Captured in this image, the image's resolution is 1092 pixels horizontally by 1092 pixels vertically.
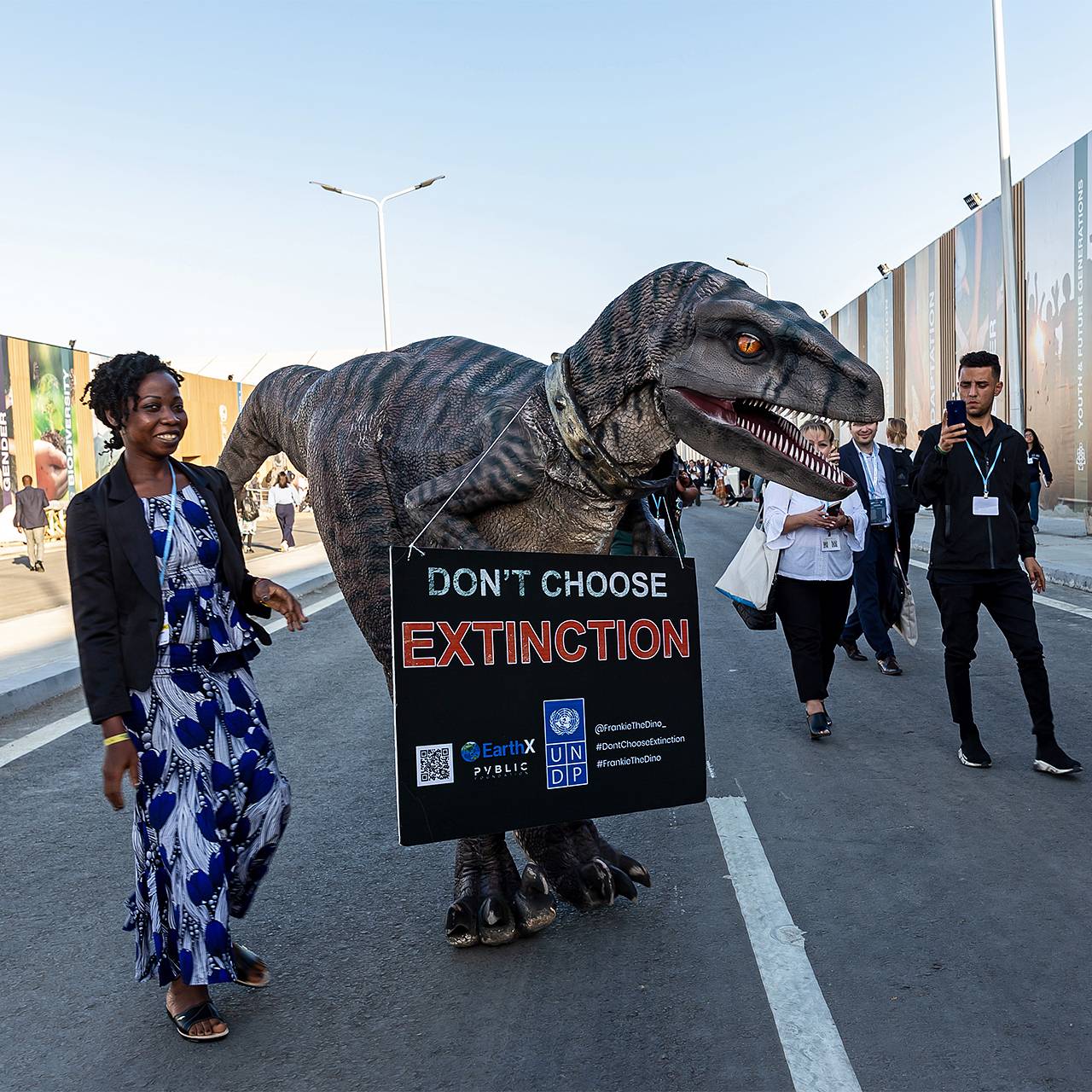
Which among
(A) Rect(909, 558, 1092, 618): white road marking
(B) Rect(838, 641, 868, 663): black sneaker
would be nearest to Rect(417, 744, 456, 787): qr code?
(B) Rect(838, 641, 868, 663): black sneaker

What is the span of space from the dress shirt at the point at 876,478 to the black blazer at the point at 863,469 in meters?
0.01

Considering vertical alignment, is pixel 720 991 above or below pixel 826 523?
below

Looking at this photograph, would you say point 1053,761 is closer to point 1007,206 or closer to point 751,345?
point 751,345

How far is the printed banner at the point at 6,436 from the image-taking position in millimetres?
23969

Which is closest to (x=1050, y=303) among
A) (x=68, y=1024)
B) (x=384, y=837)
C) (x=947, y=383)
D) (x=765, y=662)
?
(x=947, y=383)

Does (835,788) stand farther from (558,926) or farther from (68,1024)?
(68,1024)

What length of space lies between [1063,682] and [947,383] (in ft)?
81.1

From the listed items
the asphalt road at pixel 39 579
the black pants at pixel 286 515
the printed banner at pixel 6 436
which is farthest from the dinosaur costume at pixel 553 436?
the printed banner at pixel 6 436

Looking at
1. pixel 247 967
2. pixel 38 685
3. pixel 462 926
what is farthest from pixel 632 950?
pixel 38 685

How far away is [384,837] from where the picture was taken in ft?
14.9

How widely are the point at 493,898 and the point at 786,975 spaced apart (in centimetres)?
89

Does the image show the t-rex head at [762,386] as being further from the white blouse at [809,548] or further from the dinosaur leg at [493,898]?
the white blouse at [809,548]

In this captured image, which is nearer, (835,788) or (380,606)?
(380,606)

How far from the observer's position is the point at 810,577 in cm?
612
